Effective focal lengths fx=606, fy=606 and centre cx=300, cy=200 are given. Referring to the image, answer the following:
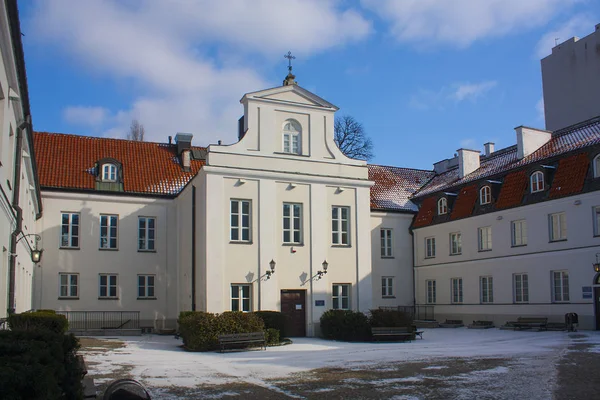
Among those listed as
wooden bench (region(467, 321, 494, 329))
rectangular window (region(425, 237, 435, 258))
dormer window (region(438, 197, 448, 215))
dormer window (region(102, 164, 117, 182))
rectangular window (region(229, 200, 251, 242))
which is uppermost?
dormer window (region(102, 164, 117, 182))

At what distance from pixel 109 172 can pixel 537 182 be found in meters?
22.0

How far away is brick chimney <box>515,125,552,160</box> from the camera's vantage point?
3256 centimetres

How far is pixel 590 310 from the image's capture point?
86.0ft

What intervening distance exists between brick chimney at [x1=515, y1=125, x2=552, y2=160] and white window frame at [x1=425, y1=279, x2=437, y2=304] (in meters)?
9.06

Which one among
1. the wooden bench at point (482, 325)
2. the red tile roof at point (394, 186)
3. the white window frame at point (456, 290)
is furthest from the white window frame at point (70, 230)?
the wooden bench at point (482, 325)

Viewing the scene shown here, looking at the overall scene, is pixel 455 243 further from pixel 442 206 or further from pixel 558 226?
pixel 558 226

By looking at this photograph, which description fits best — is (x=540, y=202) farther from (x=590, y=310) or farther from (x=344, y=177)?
(x=344, y=177)

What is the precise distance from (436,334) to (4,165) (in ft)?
67.1

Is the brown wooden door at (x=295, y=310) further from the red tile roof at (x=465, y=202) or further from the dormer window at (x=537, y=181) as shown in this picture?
the dormer window at (x=537, y=181)

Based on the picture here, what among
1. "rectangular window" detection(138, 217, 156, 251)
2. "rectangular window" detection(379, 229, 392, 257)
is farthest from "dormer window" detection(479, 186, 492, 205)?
"rectangular window" detection(138, 217, 156, 251)

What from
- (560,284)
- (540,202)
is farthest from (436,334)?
(540,202)

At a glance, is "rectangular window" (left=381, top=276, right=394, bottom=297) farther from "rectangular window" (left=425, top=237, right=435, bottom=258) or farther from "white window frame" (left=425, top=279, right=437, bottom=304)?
"rectangular window" (left=425, top=237, right=435, bottom=258)

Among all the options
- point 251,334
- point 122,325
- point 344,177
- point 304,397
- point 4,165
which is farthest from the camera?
point 122,325

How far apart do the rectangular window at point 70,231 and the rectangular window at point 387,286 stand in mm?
A: 17342
